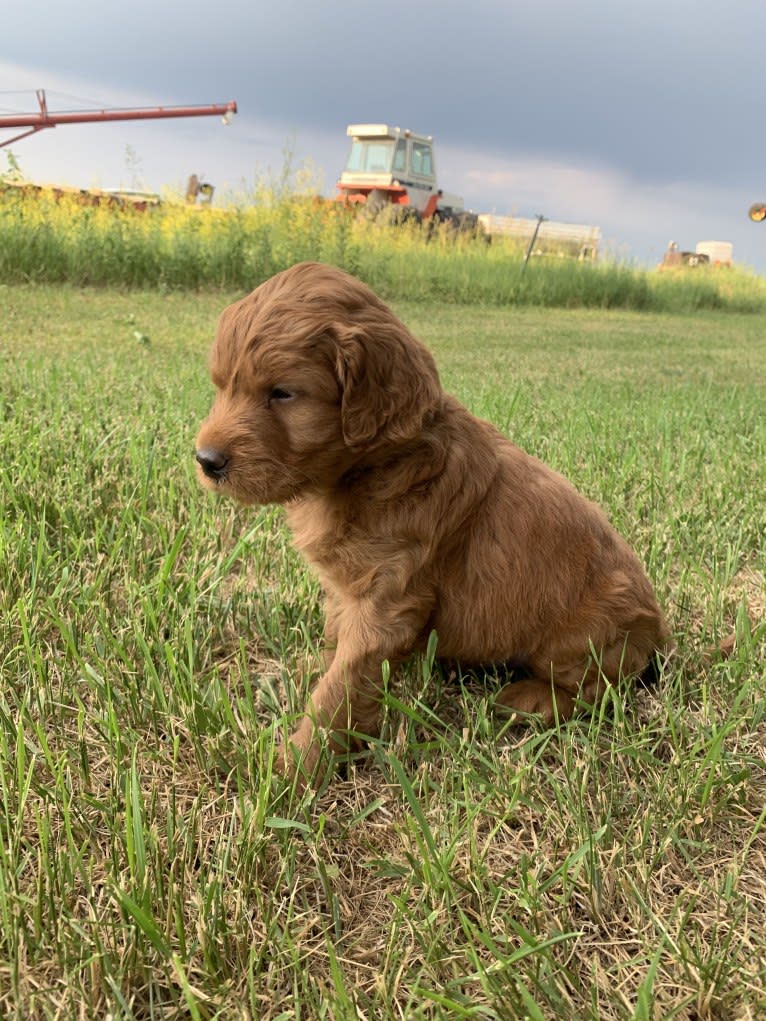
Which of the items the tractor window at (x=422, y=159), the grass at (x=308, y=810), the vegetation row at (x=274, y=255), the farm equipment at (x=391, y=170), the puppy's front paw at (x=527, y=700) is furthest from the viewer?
the tractor window at (x=422, y=159)

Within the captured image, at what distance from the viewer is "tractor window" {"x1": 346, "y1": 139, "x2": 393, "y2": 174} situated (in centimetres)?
2367

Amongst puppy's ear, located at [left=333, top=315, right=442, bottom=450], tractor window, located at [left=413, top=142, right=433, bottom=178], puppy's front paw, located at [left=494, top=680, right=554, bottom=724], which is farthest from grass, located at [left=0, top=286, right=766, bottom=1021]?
tractor window, located at [left=413, top=142, right=433, bottom=178]

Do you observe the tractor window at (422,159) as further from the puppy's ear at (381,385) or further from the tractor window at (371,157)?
the puppy's ear at (381,385)

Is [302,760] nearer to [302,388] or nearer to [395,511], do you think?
[395,511]

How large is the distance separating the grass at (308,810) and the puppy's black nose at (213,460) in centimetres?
54

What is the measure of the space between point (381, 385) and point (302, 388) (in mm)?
187

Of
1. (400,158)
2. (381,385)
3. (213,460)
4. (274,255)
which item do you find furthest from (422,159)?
(213,460)

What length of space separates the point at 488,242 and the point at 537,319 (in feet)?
24.2

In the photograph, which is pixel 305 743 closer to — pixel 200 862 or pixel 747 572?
pixel 200 862

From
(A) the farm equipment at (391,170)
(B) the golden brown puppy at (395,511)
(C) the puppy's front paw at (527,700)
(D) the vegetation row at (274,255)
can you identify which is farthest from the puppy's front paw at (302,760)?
(A) the farm equipment at (391,170)

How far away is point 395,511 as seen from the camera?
2010 millimetres

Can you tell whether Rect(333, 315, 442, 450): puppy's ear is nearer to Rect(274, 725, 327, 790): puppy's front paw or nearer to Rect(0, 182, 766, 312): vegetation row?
Rect(274, 725, 327, 790): puppy's front paw

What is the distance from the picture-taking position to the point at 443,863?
1615mm

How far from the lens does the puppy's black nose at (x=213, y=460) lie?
1.82 m
